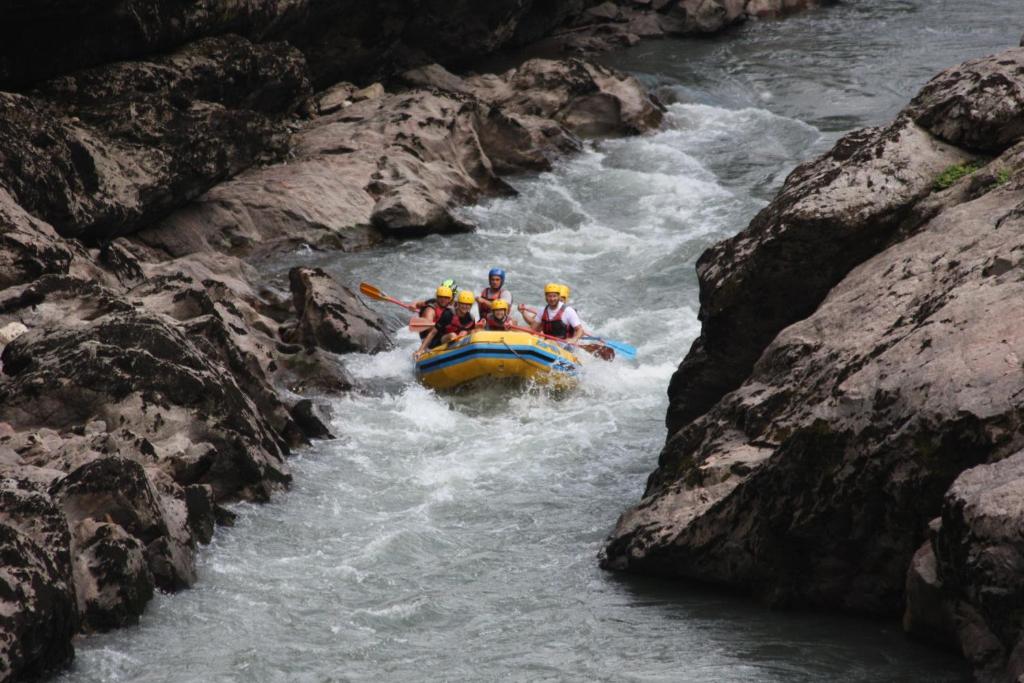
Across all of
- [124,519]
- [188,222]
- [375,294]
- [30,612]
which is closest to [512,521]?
[124,519]

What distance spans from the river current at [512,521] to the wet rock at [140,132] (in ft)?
6.07

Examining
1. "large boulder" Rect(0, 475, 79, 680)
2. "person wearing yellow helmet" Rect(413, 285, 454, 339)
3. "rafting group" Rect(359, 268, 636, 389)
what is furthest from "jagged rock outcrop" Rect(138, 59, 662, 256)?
"large boulder" Rect(0, 475, 79, 680)

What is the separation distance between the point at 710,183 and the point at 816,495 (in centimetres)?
1544

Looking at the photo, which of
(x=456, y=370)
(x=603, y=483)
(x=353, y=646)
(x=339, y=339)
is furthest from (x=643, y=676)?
(x=339, y=339)

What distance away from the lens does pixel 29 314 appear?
11.3 m

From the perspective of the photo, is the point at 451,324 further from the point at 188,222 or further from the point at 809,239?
the point at 809,239

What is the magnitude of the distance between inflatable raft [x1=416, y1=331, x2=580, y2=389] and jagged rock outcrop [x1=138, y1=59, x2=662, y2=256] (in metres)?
4.81

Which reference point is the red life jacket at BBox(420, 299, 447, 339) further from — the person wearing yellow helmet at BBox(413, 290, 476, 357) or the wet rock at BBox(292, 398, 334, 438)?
the wet rock at BBox(292, 398, 334, 438)

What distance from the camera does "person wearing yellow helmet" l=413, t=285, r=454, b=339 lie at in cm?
1533

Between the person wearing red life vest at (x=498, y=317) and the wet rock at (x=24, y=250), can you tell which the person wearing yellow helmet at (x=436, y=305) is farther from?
the wet rock at (x=24, y=250)

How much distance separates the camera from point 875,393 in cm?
703

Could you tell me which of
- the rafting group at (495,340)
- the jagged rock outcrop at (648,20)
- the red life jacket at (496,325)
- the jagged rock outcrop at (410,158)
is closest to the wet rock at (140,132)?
the jagged rock outcrop at (410,158)

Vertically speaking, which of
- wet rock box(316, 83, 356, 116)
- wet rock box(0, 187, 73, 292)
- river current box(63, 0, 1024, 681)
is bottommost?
river current box(63, 0, 1024, 681)

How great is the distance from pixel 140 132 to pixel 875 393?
12838 millimetres
